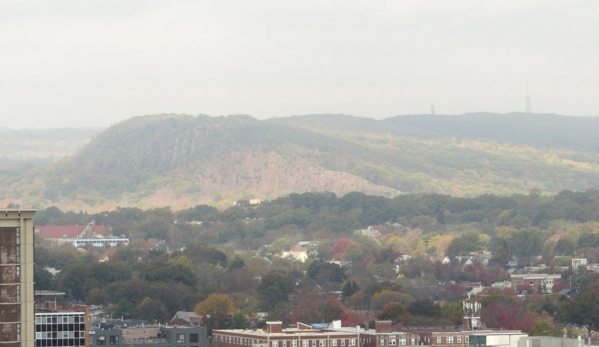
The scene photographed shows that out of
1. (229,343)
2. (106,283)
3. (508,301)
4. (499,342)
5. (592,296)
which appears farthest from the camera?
(106,283)

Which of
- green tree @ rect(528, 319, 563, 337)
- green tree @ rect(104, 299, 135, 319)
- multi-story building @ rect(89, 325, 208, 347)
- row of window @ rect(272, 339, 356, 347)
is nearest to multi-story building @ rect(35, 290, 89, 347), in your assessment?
multi-story building @ rect(89, 325, 208, 347)

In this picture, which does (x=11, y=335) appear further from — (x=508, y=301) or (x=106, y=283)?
(x=106, y=283)

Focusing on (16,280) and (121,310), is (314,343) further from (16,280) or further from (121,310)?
(16,280)

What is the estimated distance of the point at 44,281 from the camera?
558 ft

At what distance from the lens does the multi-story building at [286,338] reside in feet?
367

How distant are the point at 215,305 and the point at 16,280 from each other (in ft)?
310

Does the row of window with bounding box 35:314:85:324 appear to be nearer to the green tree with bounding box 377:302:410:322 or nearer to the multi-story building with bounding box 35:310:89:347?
the multi-story building with bounding box 35:310:89:347

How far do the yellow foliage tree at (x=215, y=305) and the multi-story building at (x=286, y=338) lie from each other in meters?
25.5

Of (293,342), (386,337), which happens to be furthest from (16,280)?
(386,337)

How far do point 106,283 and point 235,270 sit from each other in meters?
26.6

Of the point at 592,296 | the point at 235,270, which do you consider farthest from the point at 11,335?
the point at 235,270

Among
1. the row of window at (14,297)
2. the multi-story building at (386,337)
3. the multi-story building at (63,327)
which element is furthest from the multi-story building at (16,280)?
the multi-story building at (386,337)

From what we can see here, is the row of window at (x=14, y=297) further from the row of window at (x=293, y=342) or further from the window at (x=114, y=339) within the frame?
the row of window at (x=293, y=342)

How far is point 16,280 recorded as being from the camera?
51.9m
